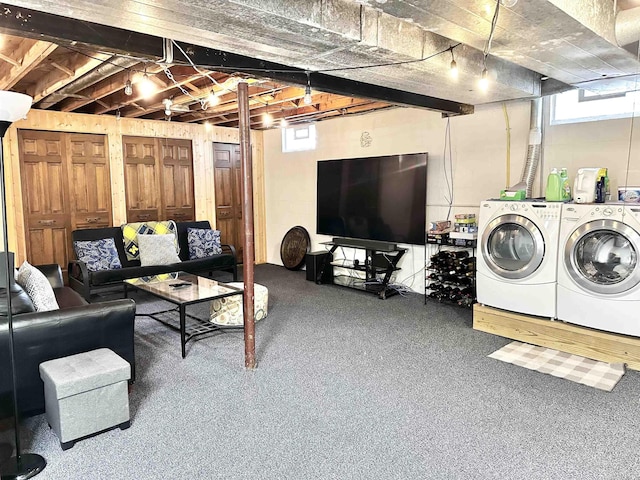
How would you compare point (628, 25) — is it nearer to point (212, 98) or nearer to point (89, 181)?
point (212, 98)

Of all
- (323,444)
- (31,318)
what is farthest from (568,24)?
(31,318)

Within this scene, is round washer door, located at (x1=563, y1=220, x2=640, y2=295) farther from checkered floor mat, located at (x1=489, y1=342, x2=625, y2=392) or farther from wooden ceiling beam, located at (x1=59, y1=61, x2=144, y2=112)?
wooden ceiling beam, located at (x1=59, y1=61, x2=144, y2=112)

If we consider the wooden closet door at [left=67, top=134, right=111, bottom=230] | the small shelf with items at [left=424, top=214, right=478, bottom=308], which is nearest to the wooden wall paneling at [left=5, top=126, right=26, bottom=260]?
the wooden closet door at [left=67, top=134, right=111, bottom=230]

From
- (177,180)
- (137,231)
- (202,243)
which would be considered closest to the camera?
(137,231)

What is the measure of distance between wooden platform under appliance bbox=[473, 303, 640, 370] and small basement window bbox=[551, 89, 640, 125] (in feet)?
6.48

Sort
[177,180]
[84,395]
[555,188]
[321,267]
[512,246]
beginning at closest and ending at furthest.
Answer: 1. [84,395]
2. [555,188]
3. [512,246]
4. [321,267]
5. [177,180]

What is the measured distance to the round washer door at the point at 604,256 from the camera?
3.31m

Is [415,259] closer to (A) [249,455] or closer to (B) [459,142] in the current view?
(B) [459,142]

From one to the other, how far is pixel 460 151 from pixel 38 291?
4.40 metres

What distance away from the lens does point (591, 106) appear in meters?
4.19

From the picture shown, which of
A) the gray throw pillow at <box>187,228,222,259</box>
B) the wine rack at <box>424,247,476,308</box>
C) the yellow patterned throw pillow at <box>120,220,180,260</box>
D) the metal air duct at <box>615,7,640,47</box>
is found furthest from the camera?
the gray throw pillow at <box>187,228,222,259</box>

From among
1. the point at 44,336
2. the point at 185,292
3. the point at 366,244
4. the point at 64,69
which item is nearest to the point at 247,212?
the point at 185,292

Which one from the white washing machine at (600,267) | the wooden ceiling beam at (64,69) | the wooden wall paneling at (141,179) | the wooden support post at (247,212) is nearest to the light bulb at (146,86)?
the wooden ceiling beam at (64,69)

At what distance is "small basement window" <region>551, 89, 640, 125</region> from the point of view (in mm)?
3938
